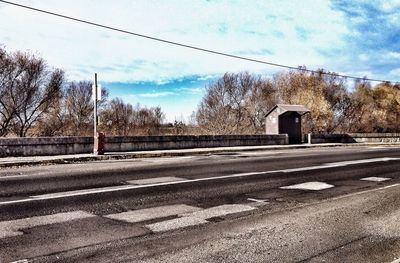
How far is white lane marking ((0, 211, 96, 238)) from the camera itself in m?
6.28

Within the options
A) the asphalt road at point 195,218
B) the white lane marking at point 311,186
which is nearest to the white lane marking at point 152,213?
the asphalt road at point 195,218

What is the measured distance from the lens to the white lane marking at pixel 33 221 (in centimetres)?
628

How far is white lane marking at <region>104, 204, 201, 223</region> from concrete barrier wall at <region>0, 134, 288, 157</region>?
1215cm

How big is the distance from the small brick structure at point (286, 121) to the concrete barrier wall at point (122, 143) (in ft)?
3.89

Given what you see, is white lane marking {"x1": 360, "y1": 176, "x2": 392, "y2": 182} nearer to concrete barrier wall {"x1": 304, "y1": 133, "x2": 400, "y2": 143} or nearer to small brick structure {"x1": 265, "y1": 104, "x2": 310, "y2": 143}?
small brick structure {"x1": 265, "y1": 104, "x2": 310, "y2": 143}

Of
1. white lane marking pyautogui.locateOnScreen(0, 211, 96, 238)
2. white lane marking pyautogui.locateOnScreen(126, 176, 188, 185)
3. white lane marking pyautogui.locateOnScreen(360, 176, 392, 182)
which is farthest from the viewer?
white lane marking pyautogui.locateOnScreen(360, 176, 392, 182)

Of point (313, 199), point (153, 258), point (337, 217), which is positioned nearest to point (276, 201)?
point (313, 199)

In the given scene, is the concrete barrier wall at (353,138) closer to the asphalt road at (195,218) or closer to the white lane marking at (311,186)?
the asphalt road at (195,218)

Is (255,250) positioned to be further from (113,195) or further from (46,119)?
(46,119)

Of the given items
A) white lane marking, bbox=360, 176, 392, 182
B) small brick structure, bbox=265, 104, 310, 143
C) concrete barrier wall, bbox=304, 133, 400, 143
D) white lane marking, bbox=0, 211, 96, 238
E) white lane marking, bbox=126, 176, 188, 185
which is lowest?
white lane marking, bbox=360, 176, 392, 182

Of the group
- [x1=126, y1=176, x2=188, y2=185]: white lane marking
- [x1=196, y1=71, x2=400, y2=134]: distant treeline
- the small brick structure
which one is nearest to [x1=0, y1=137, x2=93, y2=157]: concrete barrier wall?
[x1=126, y1=176, x2=188, y2=185]: white lane marking

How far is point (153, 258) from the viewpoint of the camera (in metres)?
5.26

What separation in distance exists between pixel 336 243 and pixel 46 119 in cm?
3808

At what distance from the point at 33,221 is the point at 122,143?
50.9ft
